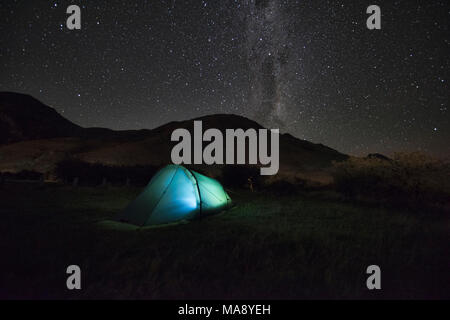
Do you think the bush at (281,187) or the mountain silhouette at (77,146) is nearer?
the bush at (281,187)

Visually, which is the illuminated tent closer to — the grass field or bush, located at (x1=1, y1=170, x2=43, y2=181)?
the grass field

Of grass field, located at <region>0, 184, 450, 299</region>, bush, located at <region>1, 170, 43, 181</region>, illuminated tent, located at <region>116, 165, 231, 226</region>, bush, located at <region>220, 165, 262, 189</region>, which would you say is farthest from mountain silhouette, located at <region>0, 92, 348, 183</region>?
grass field, located at <region>0, 184, 450, 299</region>

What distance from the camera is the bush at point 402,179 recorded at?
12367 millimetres

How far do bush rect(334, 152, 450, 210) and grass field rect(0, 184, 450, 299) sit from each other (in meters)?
4.94

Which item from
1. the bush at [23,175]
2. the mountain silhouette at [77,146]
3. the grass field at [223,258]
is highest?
the mountain silhouette at [77,146]

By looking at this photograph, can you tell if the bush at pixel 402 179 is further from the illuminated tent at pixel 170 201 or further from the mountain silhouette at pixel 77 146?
the mountain silhouette at pixel 77 146

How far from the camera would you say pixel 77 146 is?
74250mm

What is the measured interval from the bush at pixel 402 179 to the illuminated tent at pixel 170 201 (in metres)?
10.3

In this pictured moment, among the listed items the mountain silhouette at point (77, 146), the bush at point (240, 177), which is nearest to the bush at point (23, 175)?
the mountain silhouette at point (77, 146)

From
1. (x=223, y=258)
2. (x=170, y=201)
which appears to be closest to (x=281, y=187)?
(x=170, y=201)

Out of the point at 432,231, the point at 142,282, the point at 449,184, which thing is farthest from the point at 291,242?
the point at 449,184

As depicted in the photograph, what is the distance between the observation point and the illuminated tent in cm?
768

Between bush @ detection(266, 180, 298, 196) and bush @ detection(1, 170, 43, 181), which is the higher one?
bush @ detection(1, 170, 43, 181)

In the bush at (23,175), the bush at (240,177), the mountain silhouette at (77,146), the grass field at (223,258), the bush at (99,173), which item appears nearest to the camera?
the grass field at (223,258)
